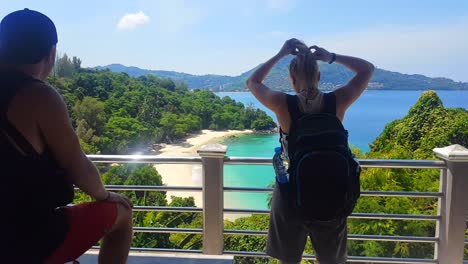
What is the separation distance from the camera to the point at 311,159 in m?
1.51

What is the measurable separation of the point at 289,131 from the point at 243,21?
30.6 meters

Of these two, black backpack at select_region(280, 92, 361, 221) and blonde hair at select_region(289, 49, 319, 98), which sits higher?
blonde hair at select_region(289, 49, 319, 98)

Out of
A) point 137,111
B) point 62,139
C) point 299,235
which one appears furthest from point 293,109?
point 137,111

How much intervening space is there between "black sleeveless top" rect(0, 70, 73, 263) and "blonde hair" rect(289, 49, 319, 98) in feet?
3.38

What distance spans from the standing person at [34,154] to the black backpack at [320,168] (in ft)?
2.65

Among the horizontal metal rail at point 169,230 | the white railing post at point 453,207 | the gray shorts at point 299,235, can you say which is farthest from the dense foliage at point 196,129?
the gray shorts at point 299,235

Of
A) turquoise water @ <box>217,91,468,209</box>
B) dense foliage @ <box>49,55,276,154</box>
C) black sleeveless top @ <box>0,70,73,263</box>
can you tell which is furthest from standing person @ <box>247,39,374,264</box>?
dense foliage @ <box>49,55,276,154</box>

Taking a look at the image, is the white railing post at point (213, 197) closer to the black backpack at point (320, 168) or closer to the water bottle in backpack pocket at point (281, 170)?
the water bottle in backpack pocket at point (281, 170)

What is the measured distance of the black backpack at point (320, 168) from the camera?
1503mm

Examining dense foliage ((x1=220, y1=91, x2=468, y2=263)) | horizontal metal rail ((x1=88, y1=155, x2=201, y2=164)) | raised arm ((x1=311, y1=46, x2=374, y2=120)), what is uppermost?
raised arm ((x1=311, y1=46, x2=374, y2=120))

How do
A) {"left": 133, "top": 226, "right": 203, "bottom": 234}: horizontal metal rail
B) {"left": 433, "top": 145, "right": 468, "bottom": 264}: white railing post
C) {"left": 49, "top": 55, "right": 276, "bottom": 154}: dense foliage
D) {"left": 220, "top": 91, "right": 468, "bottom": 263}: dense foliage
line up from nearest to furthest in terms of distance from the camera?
{"left": 433, "top": 145, "right": 468, "bottom": 264}: white railing post < {"left": 133, "top": 226, "right": 203, "bottom": 234}: horizontal metal rail < {"left": 220, "top": 91, "right": 468, "bottom": 263}: dense foliage < {"left": 49, "top": 55, "right": 276, "bottom": 154}: dense foliage

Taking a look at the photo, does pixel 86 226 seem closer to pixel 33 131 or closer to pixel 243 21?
pixel 33 131

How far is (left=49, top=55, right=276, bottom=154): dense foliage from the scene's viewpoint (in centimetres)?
2398

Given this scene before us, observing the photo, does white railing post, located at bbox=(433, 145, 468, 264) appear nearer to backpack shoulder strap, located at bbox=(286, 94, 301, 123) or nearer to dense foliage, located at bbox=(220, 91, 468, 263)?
backpack shoulder strap, located at bbox=(286, 94, 301, 123)
